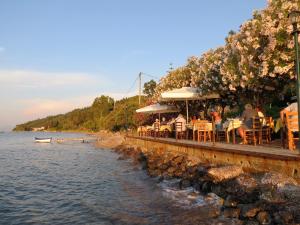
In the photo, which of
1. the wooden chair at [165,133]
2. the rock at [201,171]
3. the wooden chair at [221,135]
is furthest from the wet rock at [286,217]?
the wooden chair at [165,133]

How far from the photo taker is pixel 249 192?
33.7ft

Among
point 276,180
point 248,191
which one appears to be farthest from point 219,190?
point 276,180

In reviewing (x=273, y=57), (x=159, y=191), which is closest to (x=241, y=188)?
(x=159, y=191)

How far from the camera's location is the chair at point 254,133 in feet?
50.2

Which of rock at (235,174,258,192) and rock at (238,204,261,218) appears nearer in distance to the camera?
rock at (238,204,261,218)

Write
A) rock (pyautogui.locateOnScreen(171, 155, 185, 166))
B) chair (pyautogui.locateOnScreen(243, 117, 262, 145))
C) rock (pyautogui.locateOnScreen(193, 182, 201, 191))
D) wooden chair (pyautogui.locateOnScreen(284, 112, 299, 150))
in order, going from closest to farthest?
wooden chair (pyautogui.locateOnScreen(284, 112, 299, 150)), rock (pyautogui.locateOnScreen(193, 182, 201, 191)), chair (pyautogui.locateOnScreen(243, 117, 262, 145)), rock (pyautogui.locateOnScreen(171, 155, 185, 166))

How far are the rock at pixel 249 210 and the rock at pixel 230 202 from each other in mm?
714

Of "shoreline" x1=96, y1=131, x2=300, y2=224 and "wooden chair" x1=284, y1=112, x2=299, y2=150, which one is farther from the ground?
"wooden chair" x1=284, y1=112, x2=299, y2=150

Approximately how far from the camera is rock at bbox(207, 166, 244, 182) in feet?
39.1

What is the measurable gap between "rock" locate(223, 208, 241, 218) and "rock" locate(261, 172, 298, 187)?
113 cm

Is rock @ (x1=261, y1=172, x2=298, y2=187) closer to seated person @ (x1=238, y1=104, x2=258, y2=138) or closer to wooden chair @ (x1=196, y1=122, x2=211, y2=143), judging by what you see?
seated person @ (x1=238, y1=104, x2=258, y2=138)

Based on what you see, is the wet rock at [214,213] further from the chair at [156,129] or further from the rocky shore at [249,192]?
the chair at [156,129]

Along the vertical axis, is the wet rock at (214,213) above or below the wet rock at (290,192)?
below

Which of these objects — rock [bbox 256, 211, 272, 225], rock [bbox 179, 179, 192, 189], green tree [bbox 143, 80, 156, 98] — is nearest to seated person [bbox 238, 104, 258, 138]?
rock [bbox 179, 179, 192, 189]
